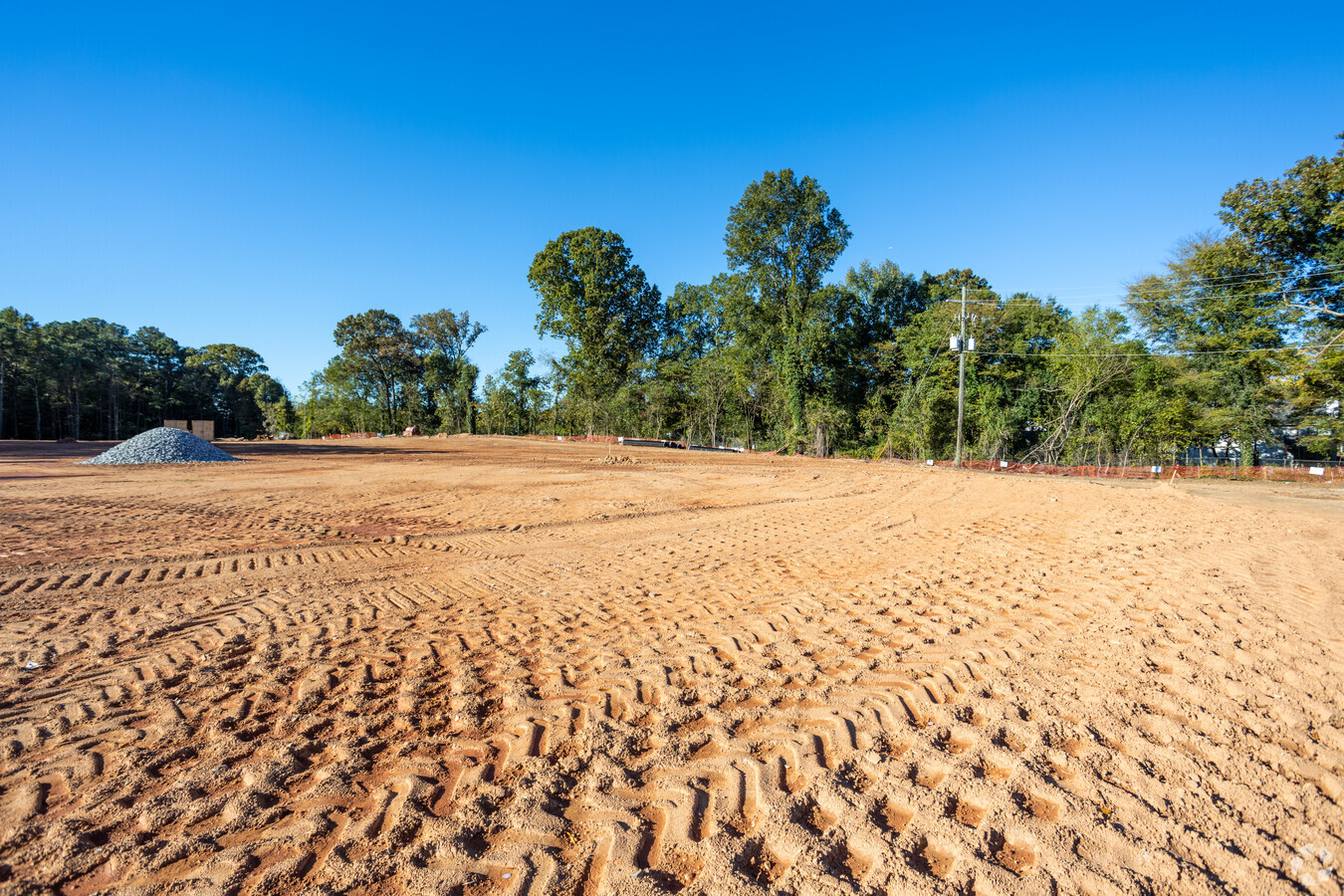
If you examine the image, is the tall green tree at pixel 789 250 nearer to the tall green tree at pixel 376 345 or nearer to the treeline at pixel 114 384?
the tall green tree at pixel 376 345

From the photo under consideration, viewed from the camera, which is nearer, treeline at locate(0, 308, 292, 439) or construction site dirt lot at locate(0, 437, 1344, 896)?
construction site dirt lot at locate(0, 437, 1344, 896)

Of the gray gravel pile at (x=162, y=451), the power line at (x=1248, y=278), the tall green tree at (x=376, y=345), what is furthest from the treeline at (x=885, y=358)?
the gray gravel pile at (x=162, y=451)

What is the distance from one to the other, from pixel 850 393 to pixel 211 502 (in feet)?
107

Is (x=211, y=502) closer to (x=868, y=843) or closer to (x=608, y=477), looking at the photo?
(x=608, y=477)

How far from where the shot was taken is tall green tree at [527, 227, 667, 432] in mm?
39469

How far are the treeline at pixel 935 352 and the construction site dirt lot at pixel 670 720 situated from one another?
81.1 feet

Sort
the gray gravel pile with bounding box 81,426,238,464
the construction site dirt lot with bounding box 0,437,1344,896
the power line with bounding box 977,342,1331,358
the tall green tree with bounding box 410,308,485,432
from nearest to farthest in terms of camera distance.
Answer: the construction site dirt lot with bounding box 0,437,1344,896
the gray gravel pile with bounding box 81,426,238,464
the power line with bounding box 977,342,1331,358
the tall green tree with bounding box 410,308,485,432

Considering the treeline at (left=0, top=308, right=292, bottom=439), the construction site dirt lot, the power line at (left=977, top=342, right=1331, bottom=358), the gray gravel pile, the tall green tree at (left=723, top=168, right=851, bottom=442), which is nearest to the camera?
the construction site dirt lot

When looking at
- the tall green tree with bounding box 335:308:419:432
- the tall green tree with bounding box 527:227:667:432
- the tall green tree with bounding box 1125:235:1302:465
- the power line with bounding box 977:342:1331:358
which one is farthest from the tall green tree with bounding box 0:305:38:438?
the tall green tree with bounding box 1125:235:1302:465

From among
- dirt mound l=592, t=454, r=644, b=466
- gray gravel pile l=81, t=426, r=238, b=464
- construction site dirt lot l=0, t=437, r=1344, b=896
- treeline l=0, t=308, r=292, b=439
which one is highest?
treeline l=0, t=308, r=292, b=439

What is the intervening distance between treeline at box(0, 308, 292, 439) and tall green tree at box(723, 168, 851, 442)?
50.4 m

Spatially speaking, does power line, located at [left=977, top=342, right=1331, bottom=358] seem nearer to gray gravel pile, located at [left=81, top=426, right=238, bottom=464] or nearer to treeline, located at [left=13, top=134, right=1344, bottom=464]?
treeline, located at [left=13, top=134, right=1344, bottom=464]

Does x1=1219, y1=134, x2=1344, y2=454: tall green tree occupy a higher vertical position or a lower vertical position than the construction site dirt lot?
higher

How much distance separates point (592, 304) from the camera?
1577 inches
